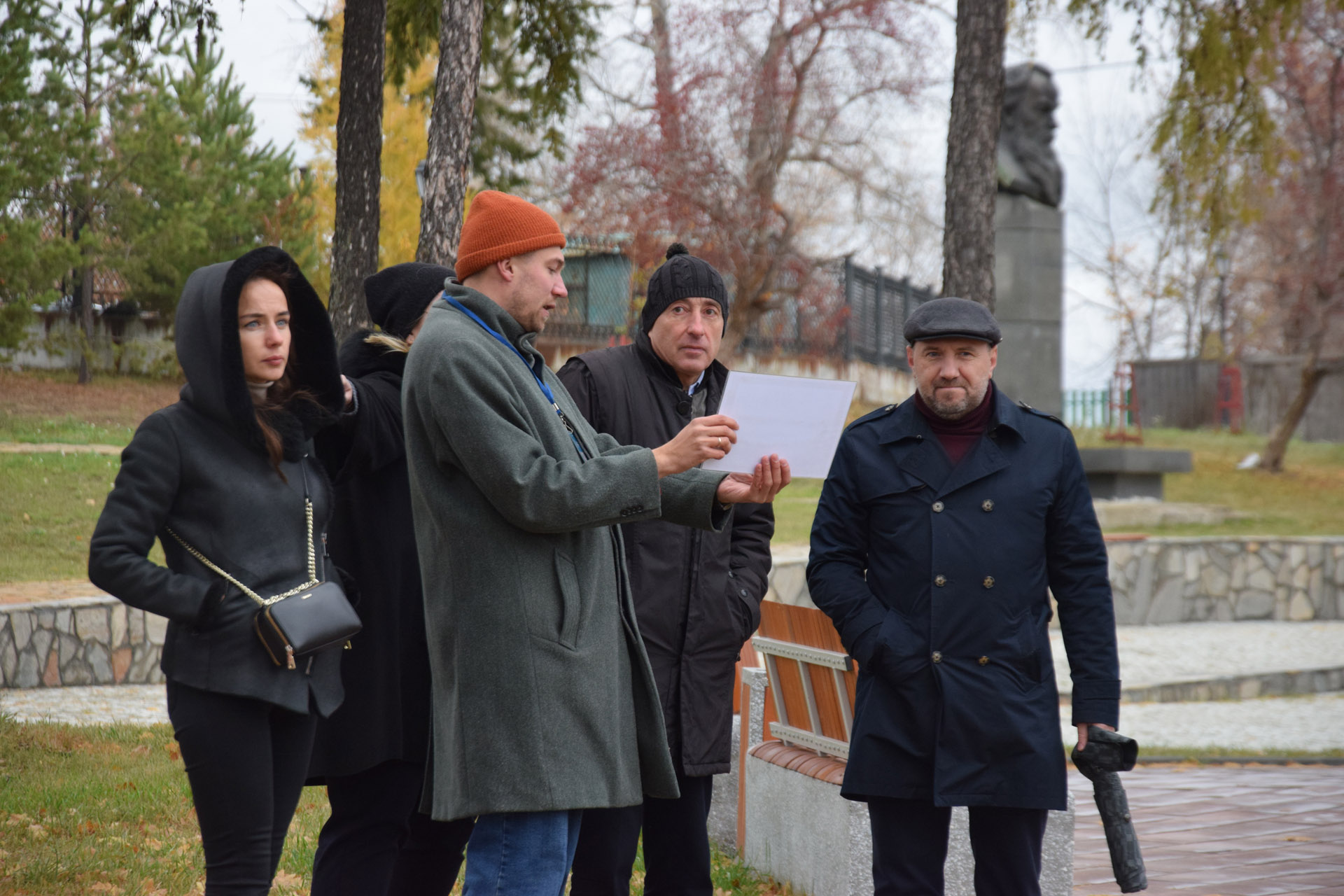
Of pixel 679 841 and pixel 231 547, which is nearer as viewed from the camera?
pixel 231 547

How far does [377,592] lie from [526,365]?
83cm

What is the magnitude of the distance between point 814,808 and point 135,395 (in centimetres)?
913

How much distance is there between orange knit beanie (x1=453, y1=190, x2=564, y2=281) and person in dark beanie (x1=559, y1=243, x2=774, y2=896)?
0.83m

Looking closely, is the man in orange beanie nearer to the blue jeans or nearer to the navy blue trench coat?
the blue jeans

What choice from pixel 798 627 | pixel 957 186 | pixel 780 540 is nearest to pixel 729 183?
pixel 780 540

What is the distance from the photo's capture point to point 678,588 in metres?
3.46

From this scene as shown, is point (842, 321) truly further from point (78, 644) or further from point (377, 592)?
point (377, 592)

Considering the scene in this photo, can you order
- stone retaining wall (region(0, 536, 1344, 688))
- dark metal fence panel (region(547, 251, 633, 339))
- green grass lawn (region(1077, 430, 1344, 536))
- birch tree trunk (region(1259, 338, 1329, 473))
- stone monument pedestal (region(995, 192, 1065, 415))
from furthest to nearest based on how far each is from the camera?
dark metal fence panel (region(547, 251, 633, 339)) → birch tree trunk (region(1259, 338, 1329, 473)) → green grass lawn (region(1077, 430, 1344, 536)) → stone retaining wall (region(0, 536, 1344, 688)) → stone monument pedestal (region(995, 192, 1065, 415))

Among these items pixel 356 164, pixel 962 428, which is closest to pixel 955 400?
pixel 962 428

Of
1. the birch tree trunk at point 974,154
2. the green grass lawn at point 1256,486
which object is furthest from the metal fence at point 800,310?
the birch tree trunk at point 974,154

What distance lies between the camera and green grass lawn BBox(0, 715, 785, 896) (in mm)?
4449

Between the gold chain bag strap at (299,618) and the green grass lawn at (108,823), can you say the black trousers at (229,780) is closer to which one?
the gold chain bag strap at (299,618)

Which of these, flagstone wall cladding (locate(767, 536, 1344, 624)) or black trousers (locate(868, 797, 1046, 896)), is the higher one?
black trousers (locate(868, 797, 1046, 896))

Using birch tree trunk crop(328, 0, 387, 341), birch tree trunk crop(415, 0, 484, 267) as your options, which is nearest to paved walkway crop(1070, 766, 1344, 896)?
birch tree trunk crop(415, 0, 484, 267)
